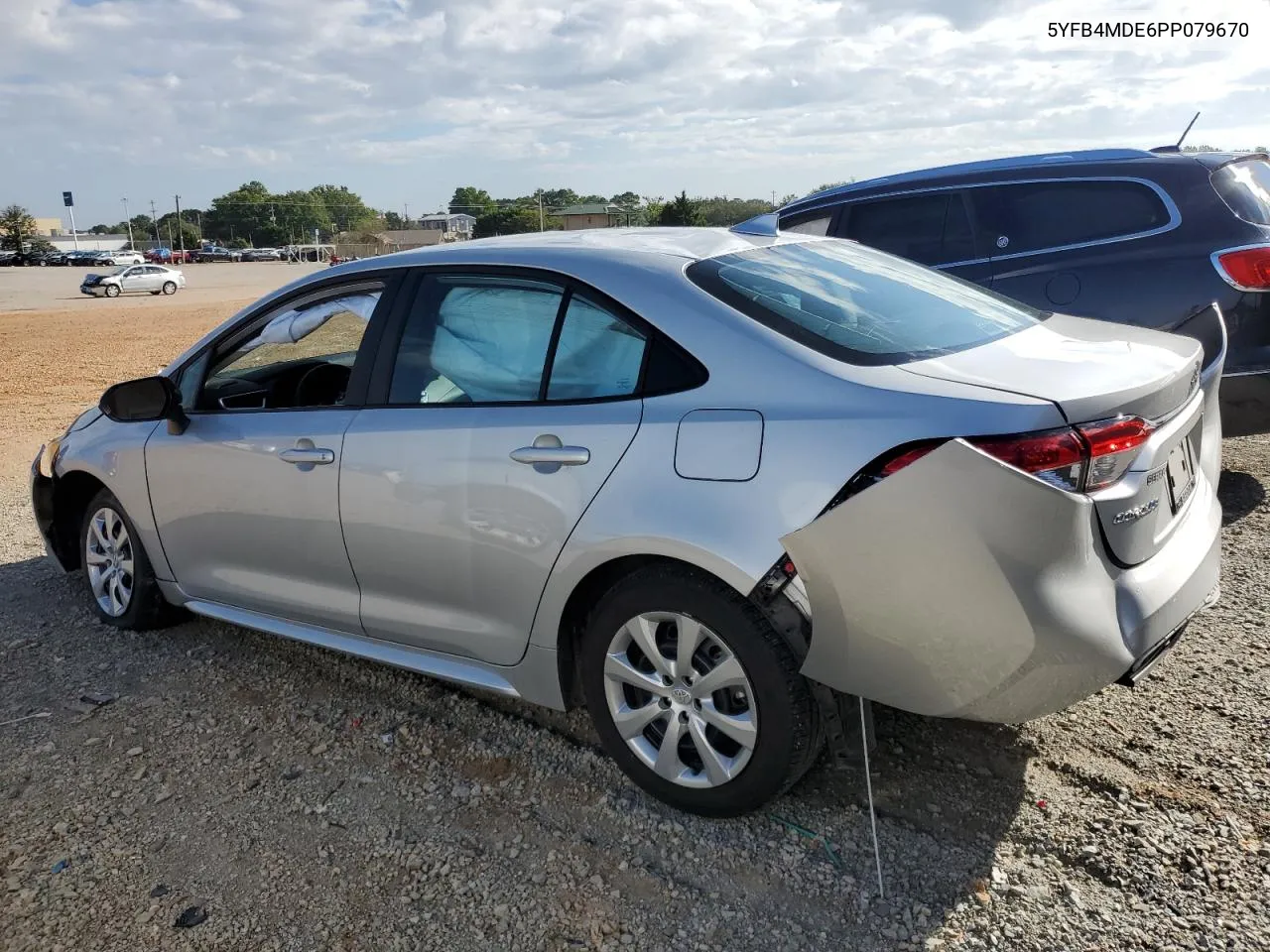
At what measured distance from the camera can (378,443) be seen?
3.33 metres

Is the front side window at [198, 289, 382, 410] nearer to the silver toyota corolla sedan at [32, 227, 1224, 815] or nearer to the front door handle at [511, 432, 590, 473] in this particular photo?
the silver toyota corolla sedan at [32, 227, 1224, 815]

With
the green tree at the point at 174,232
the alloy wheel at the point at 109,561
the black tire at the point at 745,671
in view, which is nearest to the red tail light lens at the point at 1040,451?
the black tire at the point at 745,671

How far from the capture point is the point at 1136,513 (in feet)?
8.14

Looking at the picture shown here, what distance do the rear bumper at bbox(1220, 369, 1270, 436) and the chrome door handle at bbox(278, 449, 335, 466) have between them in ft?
14.0

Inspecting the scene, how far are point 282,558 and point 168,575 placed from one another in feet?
2.84

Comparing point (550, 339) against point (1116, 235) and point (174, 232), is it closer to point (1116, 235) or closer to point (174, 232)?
point (1116, 235)

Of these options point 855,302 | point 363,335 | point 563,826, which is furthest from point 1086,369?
point 363,335

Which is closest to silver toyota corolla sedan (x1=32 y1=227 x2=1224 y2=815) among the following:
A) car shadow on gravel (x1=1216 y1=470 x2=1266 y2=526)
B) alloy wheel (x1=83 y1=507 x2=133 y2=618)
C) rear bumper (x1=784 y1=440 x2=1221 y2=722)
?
rear bumper (x1=784 y1=440 x2=1221 y2=722)

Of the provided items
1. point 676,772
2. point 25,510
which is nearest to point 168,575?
point 676,772

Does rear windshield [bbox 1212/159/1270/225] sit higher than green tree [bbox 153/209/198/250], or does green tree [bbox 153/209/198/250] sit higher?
green tree [bbox 153/209/198/250]

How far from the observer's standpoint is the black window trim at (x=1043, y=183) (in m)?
5.34

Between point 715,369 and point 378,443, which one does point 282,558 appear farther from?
point 715,369

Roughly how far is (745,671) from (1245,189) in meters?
4.39

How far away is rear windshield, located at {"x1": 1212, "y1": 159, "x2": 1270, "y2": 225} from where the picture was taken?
A: 5156 mm
